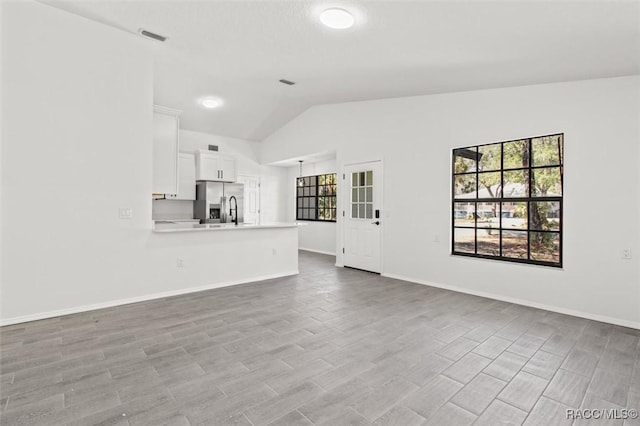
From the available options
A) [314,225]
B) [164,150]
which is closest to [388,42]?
[164,150]

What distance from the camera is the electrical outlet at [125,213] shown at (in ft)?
12.6

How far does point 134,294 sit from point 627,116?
5827 millimetres

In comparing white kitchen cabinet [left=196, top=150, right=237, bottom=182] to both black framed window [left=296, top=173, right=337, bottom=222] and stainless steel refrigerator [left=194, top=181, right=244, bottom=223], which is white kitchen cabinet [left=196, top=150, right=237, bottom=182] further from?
black framed window [left=296, top=173, right=337, bottom=222]

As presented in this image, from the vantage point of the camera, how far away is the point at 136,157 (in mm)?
3951

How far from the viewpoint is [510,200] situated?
13.7 ft

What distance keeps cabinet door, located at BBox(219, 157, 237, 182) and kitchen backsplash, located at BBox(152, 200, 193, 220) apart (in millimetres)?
979

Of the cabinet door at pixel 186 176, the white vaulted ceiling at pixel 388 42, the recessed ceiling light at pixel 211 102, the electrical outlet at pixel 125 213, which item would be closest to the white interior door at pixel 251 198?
the cabinet door at pixel 186 176

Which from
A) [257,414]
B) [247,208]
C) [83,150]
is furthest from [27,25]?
[247,208]

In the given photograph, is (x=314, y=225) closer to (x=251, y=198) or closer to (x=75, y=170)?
(x=251, y=198)

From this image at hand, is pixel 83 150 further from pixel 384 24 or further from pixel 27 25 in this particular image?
pixel 384 24

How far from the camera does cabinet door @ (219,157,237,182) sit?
7309 mm

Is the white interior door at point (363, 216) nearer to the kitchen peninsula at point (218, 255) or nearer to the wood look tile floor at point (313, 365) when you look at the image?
the kitchen peninsula at point (218, 255)

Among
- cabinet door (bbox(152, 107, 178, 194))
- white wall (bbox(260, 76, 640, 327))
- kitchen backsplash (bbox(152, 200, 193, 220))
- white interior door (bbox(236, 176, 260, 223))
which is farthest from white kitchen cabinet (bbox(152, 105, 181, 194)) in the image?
white interior door (bbox(236, 176, 260, 223))

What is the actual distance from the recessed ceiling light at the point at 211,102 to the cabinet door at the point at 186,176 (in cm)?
136
